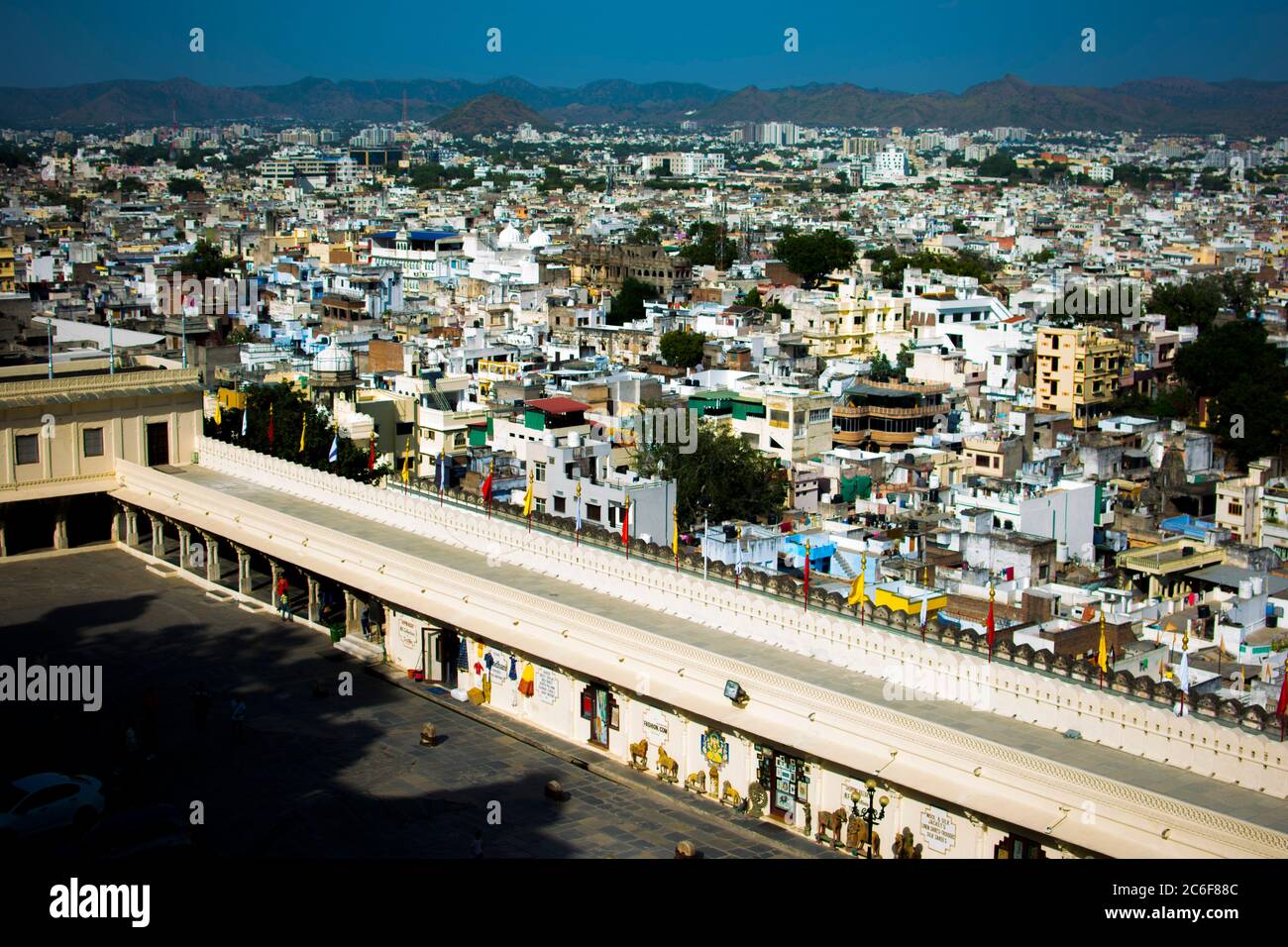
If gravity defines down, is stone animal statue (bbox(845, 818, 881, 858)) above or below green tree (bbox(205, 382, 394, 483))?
below

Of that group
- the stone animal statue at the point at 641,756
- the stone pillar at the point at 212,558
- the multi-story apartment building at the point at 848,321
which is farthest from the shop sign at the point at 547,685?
the multi-story apartment building at the point at 848,321

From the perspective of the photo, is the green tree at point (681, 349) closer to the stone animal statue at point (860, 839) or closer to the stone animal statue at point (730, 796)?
the stone animal statue at point (730, 796)

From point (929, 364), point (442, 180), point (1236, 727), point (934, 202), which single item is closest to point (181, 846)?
point (1236, 727)

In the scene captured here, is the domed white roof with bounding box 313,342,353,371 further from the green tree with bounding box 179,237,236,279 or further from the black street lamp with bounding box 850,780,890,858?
the green tree with bounding box 179,237,236,279

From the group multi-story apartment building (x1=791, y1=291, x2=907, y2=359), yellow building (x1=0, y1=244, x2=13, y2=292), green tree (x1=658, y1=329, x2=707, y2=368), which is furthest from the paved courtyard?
yellow building (x1=0, y1=244, x2=13, y2=292)

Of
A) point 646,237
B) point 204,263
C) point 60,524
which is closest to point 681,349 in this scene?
point 60,524

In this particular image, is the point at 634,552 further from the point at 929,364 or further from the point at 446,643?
the point at 929,364

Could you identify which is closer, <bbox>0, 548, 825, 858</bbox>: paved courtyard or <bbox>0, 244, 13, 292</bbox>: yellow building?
<bbox>0, 548, 825, 858</bbox>: paved courtyard
